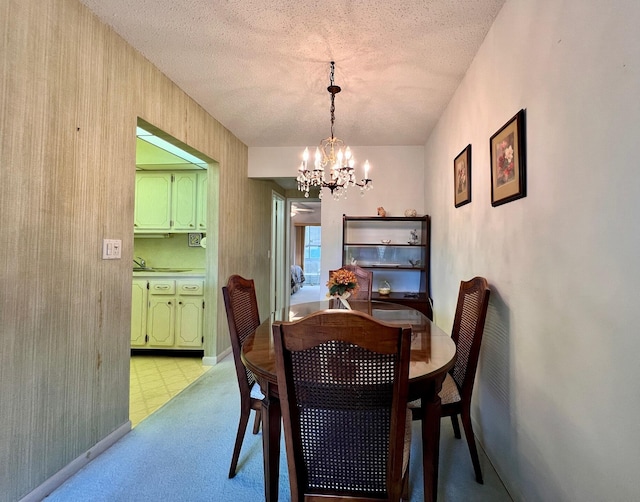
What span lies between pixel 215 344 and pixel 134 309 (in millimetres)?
1001

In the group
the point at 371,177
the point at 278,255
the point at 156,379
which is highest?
the point at 371,177

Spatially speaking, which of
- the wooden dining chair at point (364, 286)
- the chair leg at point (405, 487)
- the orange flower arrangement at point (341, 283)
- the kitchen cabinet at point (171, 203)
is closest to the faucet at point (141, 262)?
the kitchen cabinet at point (171, 203)

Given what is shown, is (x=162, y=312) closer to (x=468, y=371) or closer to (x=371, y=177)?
(x=371, y=177)

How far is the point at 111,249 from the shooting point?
6.42 ft

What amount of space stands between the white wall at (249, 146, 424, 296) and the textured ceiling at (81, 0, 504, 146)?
2.98ft

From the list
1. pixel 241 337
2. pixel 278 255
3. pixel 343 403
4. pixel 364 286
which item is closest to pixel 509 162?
pixel 343 403

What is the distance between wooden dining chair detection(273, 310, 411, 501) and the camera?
0.93 meters

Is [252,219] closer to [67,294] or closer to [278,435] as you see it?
[67,294]

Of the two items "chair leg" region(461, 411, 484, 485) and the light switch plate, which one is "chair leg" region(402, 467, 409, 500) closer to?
"chair leg" region(461, 411, 484, 485)

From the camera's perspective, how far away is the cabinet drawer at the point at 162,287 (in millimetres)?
3496

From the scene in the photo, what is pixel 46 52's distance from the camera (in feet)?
5.09

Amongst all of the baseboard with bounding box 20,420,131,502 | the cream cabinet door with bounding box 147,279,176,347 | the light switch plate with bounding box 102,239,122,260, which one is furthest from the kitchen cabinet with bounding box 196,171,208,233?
the baseboard with bounding box 20,420,131,502

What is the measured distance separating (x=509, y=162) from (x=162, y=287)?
11.0ft

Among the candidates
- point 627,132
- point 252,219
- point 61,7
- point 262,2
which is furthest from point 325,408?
point 252,219
